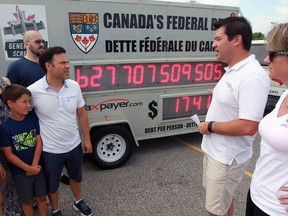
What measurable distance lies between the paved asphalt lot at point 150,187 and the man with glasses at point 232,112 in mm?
1302

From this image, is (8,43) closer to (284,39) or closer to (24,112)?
(24,112)

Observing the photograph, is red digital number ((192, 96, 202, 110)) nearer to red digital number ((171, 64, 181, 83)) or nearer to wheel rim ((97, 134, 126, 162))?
red digital number ((171, 64, 181, 83))

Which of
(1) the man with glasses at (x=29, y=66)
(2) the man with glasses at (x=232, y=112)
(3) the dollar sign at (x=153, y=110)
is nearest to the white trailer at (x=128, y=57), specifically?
(3) the dollar sign at (x=153, y=110)

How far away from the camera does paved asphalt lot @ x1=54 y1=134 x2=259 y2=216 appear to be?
337 centimetres

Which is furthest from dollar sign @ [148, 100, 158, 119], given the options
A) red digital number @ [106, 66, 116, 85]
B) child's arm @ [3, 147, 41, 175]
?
child's arm @ [3, 147, 41, 175]

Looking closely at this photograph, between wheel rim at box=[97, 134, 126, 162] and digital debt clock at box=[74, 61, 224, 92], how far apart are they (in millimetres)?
873

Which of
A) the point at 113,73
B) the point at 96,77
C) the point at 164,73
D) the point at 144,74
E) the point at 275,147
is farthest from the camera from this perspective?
the point at 164,73

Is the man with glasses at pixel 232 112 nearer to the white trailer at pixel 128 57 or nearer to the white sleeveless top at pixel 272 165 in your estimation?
the white sleeveless top at pixel 272 165

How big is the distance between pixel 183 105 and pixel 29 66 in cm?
281

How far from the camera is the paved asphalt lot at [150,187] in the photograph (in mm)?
3365

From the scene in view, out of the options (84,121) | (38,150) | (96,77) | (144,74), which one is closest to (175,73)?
(144,74)

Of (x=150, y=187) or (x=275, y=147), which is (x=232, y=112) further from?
(x=150, y=187)

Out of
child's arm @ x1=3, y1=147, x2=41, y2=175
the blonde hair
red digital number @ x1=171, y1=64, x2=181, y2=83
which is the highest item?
the blonde hair

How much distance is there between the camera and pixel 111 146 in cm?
446
